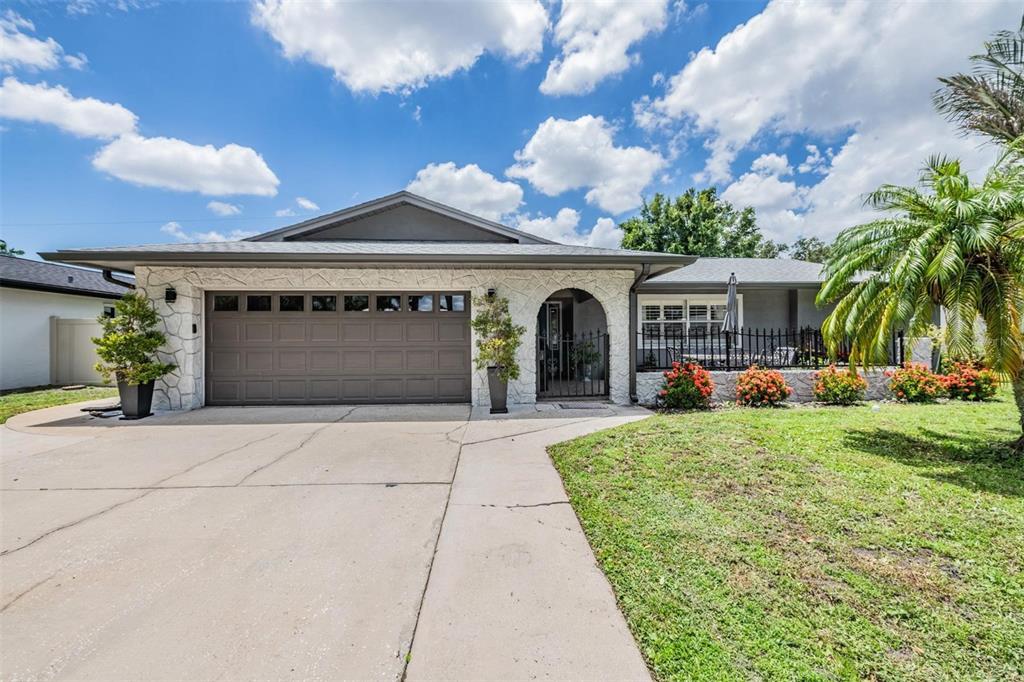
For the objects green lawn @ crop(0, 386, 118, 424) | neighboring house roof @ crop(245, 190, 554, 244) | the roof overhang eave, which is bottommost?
green lawn @ crop(0, 386, 118, 424)

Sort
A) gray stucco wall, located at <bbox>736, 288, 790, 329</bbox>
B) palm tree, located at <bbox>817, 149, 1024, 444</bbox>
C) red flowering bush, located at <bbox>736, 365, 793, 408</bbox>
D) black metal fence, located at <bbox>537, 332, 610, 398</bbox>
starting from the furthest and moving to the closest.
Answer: gray stucco wall, located at <bbox>736, 288, 790, 329</bbox> → black metal fence, located at <bbox>537, 332, 610, 398</bbox> → red flowering bush, located at <bbox>736, 365, 793, 408</bbox> → palm tree, located at <bbox>817, 149, 1024, 444</bbox>

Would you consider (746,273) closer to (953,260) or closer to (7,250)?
(953,260)

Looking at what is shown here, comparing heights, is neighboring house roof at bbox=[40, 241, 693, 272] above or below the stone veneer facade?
above

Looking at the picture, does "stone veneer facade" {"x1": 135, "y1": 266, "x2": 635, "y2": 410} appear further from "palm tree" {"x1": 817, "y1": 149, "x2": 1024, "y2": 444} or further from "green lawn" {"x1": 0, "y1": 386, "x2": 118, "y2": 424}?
"palm tree" {"x1": 817, "y1": 149, "x2": 1024, "y2": 444}

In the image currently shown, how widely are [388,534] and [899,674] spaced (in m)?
3.10

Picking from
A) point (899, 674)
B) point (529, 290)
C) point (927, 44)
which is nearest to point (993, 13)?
point (927, 44)


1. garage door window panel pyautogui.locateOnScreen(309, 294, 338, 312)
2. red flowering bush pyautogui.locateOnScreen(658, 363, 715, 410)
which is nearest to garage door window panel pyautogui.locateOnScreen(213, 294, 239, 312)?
garage door window panel pyautogui.locateOnScreen(309, 294, 338, 312)

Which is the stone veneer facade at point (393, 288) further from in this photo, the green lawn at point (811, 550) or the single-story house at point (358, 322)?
the green lawn at point (811, 550)

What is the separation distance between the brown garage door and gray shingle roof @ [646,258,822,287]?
673cm

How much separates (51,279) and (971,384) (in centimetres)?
2401

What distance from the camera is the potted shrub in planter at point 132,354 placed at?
761cm

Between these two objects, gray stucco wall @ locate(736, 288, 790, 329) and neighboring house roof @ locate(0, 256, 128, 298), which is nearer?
neighboring house roof @ locate(0, 256, 128, 298)

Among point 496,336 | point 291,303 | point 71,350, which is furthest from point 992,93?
point 71,350

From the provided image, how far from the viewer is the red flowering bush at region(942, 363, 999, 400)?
840 centimetres
